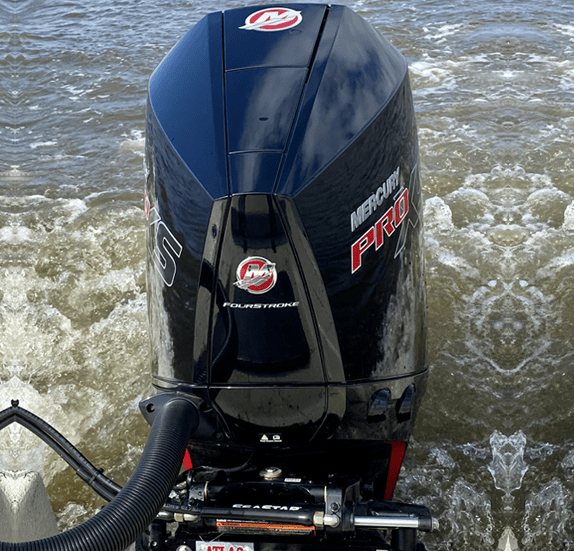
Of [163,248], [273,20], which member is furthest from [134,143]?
[163,248]

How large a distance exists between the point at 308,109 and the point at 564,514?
6.42ft

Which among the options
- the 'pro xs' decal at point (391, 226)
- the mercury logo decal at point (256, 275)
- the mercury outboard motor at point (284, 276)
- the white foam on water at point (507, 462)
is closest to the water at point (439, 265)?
the white foam on water at point (507, 462)

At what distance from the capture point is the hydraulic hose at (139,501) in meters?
1.56

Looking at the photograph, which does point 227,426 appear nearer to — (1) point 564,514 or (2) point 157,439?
(2) point 157,439

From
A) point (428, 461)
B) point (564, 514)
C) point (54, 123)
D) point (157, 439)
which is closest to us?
point (157, 439)

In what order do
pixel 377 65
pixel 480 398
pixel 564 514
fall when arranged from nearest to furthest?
pixel 377 65
pixel 564 514
pixel 480 398

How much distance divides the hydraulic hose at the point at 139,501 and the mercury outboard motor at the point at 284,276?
162 mm

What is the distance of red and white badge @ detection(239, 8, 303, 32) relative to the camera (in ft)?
7.07

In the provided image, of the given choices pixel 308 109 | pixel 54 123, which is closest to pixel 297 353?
pixel 308 109

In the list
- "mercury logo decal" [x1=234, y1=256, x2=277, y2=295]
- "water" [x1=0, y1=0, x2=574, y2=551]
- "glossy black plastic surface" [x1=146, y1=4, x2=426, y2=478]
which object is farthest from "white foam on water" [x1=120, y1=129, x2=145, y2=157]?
"mercury logo decal" [x1=234, y1=256, x2=277, y2=295]

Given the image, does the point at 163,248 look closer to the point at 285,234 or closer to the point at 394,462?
the point at 285,234

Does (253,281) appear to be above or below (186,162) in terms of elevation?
below

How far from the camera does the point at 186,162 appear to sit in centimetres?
197

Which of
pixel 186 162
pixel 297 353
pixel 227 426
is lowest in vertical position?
pixel 227 426
